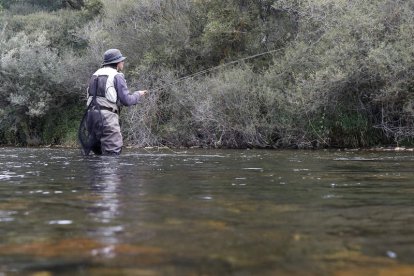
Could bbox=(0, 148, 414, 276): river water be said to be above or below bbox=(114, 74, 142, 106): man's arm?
below

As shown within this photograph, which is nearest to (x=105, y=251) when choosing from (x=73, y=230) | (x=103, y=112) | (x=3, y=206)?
(x=73, y=230)

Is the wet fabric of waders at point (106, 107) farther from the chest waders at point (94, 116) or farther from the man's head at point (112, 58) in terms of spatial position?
the man's head at point (112, 58)

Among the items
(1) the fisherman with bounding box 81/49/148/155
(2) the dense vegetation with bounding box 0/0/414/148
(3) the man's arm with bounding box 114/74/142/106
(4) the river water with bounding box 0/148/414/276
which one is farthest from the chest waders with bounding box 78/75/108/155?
(2) the dense vegetation with bounding box 0/0/414/148

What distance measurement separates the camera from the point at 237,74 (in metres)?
17.8

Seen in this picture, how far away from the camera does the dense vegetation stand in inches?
593

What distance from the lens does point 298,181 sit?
561 centimetres

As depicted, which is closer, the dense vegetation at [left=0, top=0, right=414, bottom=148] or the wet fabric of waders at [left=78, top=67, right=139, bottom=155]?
the wet fabric of waders at [left=78, top=67, right=139, bottom=155]

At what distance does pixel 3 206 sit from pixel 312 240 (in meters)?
2.25

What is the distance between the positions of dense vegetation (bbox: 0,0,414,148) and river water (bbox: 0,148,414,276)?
10.2 meters

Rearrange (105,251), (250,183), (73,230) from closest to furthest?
(105,251)
(73,230)
(250,183)

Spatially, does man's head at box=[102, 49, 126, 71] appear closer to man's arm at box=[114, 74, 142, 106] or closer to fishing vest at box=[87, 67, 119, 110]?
fishing vest at box=[87, 67, 119, 110]

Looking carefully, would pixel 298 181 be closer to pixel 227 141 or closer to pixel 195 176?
pixel 195 176

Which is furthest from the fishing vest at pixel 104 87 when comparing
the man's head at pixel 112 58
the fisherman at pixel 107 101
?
the man's head at pixel 112 58

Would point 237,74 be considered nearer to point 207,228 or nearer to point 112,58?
point 112,58
